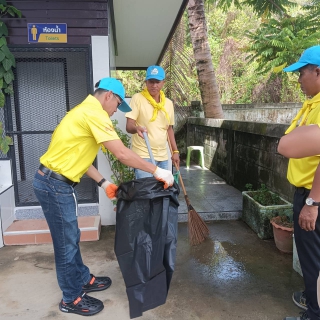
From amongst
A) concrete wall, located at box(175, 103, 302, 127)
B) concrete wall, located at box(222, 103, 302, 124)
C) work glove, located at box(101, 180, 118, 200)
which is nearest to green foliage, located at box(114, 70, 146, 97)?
concrete wall, located at box(175, 103, 302, 127)

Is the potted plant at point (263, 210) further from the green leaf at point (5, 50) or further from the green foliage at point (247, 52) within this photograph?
the green foliage at point (247, 52)

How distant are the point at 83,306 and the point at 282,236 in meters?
2.12

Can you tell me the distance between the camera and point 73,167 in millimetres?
2092

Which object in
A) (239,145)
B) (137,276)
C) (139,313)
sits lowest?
(139,313)

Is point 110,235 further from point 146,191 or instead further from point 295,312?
point 295,312

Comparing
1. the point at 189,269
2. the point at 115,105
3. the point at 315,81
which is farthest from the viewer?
the point at 189,269

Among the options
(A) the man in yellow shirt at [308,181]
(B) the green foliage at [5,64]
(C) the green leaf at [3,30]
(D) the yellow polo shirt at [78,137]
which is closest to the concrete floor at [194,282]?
(A) the man in yellow shirt at [308,181]

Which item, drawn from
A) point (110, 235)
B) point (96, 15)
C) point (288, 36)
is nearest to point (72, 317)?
point (110, 235)

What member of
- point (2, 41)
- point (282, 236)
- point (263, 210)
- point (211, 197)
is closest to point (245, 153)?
point (211, 197)

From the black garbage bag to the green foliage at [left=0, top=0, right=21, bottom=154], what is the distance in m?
2.15

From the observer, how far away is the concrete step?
3.44 metres

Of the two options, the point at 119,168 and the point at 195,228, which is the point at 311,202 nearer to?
the point at 195,228

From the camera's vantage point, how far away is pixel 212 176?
6523 millimetres

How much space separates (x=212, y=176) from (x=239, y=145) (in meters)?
1.30
